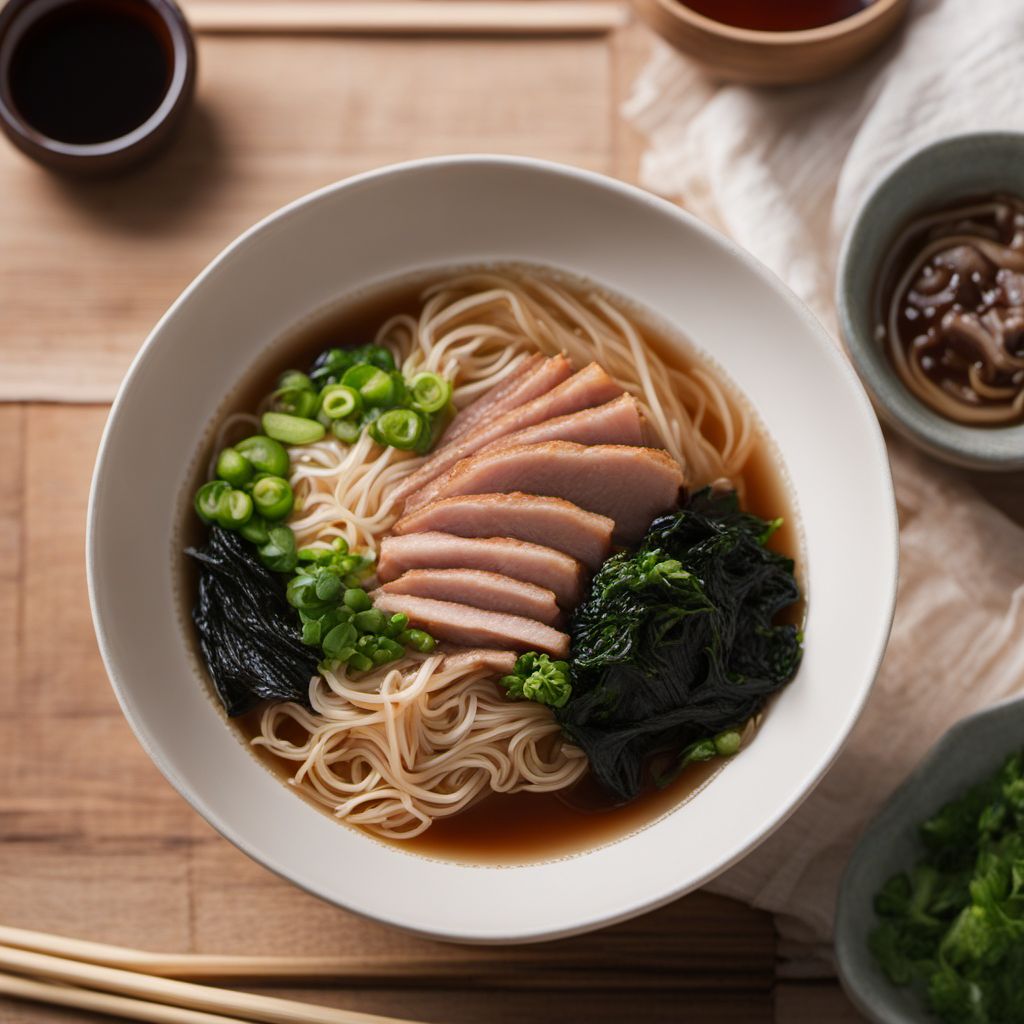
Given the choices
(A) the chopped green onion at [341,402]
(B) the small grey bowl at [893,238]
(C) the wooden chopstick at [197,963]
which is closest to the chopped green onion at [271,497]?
(A) the chopped green onion at [341,402]

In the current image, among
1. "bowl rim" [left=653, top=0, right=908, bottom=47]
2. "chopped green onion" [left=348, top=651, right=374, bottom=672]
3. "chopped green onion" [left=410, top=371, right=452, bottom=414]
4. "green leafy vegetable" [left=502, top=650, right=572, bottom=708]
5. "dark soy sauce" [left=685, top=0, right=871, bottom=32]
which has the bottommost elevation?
"chopped green onion" [left=348, top=651, right=374, bottom=672]

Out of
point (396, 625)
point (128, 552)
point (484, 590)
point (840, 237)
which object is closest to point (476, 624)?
point (484, 590)

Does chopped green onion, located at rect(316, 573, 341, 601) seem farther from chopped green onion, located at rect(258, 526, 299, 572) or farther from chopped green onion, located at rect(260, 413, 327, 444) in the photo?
chopped green onion, located at rect(260, 413, 327, 444)

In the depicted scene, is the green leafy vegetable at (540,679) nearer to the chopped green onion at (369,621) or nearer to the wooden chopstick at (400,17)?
the chopped green onion at (369,621)

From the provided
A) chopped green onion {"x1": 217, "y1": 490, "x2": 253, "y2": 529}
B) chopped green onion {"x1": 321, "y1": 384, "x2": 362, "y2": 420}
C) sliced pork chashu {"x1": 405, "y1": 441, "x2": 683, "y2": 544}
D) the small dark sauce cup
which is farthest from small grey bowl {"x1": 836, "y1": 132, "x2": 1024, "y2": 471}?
the small dark sauce cup

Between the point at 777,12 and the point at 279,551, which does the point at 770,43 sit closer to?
the point at 777,12

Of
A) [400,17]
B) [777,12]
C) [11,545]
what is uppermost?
[777,12]
